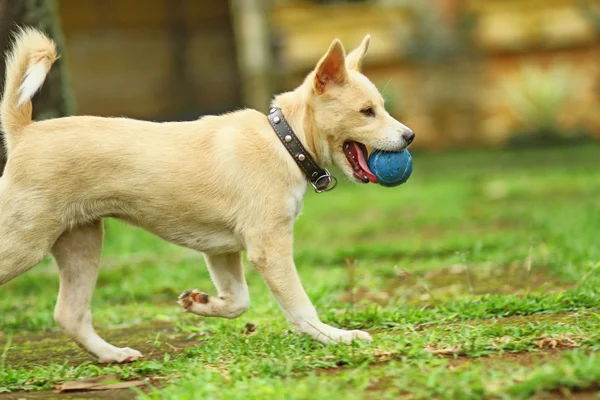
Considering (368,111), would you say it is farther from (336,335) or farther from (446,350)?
(446,350)

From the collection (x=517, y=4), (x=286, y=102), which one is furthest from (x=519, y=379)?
(x=517, y=4)

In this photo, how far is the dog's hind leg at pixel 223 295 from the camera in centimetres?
470

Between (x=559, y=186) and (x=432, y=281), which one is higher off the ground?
(x=559, y=186)

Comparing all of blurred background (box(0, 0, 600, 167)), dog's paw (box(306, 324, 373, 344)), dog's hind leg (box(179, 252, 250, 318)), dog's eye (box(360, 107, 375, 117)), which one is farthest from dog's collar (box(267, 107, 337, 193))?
blurred background (box(0, 0, 600, 167))

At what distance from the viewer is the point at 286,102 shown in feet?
15.9

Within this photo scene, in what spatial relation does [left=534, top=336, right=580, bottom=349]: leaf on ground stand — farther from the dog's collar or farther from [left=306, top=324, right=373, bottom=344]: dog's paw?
the dog's collar

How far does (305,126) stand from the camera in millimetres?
4719

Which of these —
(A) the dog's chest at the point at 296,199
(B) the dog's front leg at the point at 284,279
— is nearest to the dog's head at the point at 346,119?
(A) the dog's chest at the point at 296,199

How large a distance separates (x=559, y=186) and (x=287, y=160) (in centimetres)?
713

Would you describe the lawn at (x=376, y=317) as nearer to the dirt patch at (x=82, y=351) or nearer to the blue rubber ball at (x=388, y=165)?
the dirt patch at (x=82, y=351)

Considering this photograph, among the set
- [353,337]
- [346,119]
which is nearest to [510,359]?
[353,337]

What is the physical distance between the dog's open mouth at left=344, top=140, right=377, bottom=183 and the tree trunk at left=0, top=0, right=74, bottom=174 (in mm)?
2697

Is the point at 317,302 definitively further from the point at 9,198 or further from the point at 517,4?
the point at 517,4

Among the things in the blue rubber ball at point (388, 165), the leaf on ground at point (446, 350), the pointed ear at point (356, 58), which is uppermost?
the pointed ear at point (356, 58)
